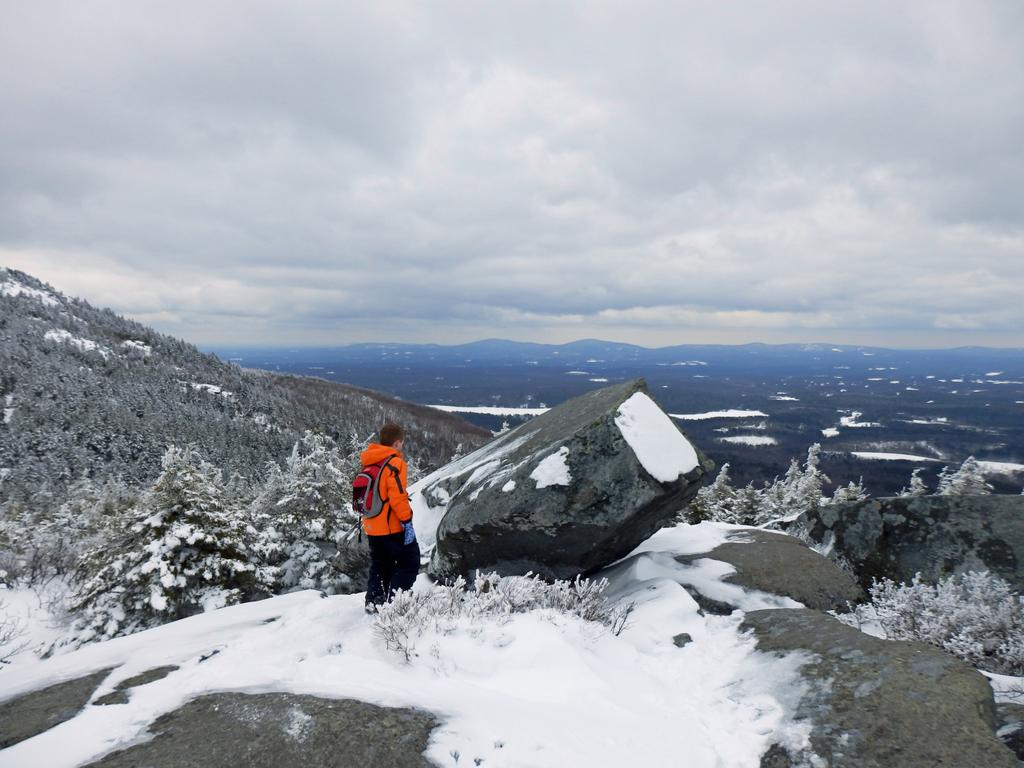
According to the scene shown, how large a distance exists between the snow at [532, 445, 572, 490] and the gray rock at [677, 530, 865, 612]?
324cm

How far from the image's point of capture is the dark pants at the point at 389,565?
6.80 meters

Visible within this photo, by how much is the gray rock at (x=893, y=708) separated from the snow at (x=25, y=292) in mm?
210451

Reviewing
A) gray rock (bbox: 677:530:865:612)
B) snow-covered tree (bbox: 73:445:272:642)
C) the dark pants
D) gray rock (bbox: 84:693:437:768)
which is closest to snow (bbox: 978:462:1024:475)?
gray rock (bbox: 677:530:865:612)

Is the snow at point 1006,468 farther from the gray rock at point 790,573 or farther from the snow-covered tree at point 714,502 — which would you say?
the gray rock at point 790,573

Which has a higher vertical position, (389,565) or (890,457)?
(389,565)

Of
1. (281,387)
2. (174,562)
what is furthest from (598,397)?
(281,387)

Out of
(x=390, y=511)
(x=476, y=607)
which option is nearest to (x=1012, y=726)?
(x=476, y=607)

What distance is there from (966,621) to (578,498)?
524 cm

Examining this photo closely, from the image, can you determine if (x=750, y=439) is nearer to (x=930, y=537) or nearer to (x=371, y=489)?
(x=930, y=537)

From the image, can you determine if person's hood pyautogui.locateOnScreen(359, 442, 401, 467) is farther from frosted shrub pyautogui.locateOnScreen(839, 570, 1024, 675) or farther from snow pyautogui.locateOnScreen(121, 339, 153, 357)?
snow pyautogui.locateOnScreen(121, 339, 153, 357)

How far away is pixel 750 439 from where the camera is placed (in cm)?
16900

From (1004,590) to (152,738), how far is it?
1026cm

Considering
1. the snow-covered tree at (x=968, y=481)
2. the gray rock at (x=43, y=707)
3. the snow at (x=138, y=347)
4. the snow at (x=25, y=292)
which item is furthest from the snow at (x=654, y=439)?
the snow at (x=25, y=292)

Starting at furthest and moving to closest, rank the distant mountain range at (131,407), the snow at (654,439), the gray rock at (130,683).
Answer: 1. the distant mountain range at (131,407)
2. the snow at (654,439)
3. the gray rock at (130,683)
